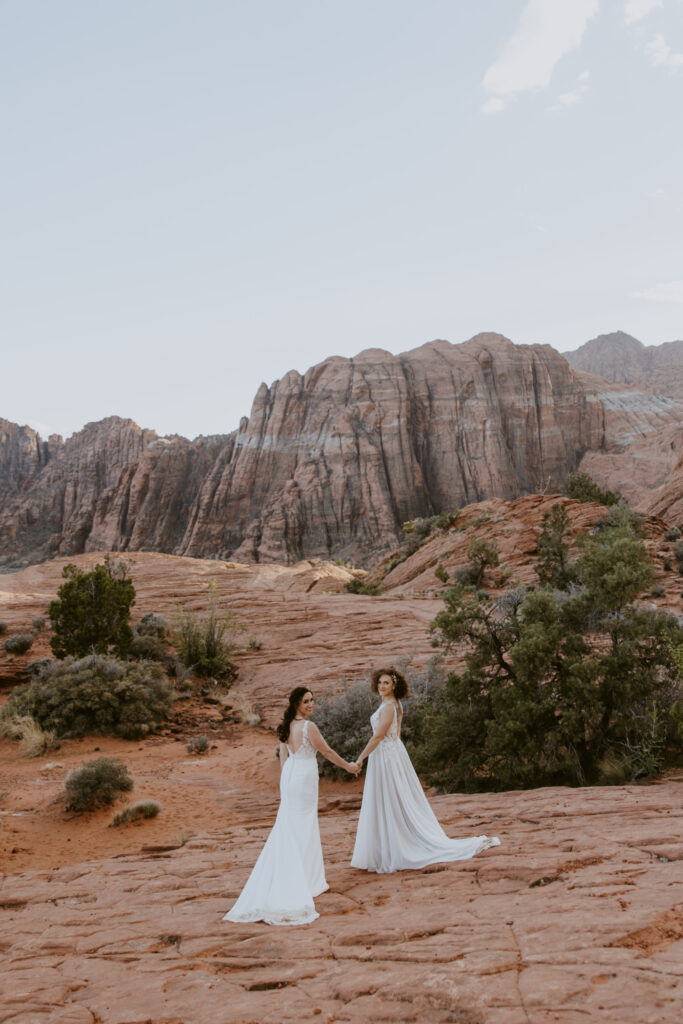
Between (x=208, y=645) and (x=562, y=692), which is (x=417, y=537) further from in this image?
(x=562, y=692)

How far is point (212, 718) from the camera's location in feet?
48.1

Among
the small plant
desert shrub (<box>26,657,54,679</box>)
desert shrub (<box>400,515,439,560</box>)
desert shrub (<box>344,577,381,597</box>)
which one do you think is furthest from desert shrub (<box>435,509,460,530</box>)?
desert shrub (<box>26,657,54,679</box>)

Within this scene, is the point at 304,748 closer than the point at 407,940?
No

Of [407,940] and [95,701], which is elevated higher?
[407,940]

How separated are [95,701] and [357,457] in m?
56.2

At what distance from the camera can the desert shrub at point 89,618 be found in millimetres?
16672

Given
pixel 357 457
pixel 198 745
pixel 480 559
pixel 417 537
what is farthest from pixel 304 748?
pixel 357 457

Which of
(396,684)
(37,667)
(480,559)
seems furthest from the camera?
(480,559)

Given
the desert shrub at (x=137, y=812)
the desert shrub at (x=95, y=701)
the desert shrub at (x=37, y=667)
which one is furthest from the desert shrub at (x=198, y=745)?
the desert shrub at (x=37, y=667)

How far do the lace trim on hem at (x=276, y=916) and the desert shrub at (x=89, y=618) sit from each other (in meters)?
13.0

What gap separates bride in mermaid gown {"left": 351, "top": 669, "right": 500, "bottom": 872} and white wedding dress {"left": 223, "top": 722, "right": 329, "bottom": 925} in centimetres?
52

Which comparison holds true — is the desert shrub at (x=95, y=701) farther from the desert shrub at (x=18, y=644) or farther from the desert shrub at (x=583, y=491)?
the desert shrub at (x=583, y=491)

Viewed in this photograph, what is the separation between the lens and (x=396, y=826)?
5.29m

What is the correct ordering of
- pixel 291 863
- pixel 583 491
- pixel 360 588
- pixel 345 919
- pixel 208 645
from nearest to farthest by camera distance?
pixel 345 919
pixel 291 863
pixel 208 645
pixel 360 588
pixel 583 491
